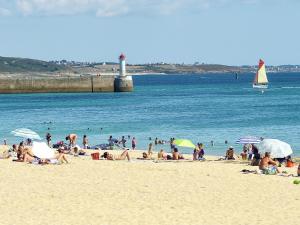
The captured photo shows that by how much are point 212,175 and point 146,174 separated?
1917 mm

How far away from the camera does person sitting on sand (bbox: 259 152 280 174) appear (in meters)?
21.7

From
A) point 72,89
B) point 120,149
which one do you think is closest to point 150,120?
point 120,149

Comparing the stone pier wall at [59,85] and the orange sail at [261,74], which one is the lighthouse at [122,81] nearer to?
the stone pier wall at [59,85]

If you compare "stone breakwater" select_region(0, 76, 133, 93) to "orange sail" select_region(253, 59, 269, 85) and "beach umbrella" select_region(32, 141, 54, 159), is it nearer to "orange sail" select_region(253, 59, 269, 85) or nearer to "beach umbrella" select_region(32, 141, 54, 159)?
"orange sail" select_region(253, 59, 269, 85)

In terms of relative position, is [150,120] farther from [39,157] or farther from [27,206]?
[27,206]

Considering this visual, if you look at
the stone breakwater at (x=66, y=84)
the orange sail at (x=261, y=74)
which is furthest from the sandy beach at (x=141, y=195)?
the stone breakwater at (x=66, y=84)

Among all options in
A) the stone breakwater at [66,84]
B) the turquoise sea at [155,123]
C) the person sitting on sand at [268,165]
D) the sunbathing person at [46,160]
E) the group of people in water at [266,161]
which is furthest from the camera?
the stone breakwater at [66,84]

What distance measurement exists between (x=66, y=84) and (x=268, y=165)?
2929 inches

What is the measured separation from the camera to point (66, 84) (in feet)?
312

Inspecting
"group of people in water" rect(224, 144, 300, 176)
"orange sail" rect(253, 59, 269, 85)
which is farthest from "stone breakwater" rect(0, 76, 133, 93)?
"group of people in water" rect(224, 144, 300, 176)

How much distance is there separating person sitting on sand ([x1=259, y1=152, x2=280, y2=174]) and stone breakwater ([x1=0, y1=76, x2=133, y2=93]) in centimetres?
6999

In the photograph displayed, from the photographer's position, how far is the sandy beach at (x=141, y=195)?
14961mm

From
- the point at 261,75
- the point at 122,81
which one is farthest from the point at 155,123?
the point at 261,75

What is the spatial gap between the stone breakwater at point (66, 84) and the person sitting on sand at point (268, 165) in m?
70.0
